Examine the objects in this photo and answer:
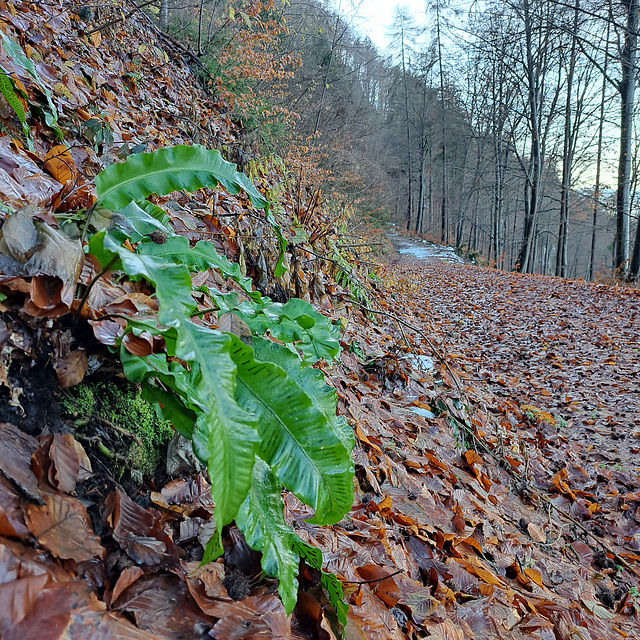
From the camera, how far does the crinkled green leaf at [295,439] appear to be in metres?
0.82

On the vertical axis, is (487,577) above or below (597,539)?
above

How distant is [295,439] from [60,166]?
165 cm

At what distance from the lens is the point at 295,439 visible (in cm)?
83

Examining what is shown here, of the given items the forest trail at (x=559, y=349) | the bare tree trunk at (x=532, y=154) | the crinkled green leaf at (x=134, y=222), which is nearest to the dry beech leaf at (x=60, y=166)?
the crinkled green leaf at (x=134, y=222)

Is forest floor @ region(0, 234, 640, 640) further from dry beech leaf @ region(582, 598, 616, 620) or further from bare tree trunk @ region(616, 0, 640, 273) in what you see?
bare tree trunk @ region(616, 0, 640, 273)

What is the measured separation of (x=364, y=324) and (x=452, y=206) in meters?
26.3

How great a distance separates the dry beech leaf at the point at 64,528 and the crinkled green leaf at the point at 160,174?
0.73 m

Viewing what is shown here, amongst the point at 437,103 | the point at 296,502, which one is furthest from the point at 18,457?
the point at 437,103

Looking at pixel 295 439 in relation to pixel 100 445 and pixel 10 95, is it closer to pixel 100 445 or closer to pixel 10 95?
pixel 100 445

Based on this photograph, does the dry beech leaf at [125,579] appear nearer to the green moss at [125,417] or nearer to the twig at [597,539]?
the green moss at [125,417]

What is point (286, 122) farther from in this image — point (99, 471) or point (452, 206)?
point (452, 206)

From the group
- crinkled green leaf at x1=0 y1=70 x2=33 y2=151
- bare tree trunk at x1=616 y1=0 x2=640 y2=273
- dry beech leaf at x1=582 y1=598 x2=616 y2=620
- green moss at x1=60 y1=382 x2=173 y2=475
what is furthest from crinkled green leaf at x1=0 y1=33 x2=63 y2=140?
bare tree trunk at x1=616 y1=0 x2=640 y2=273

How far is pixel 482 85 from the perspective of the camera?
19234mm

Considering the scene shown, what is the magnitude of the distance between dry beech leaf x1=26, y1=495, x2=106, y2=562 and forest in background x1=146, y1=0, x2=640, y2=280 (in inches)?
154
